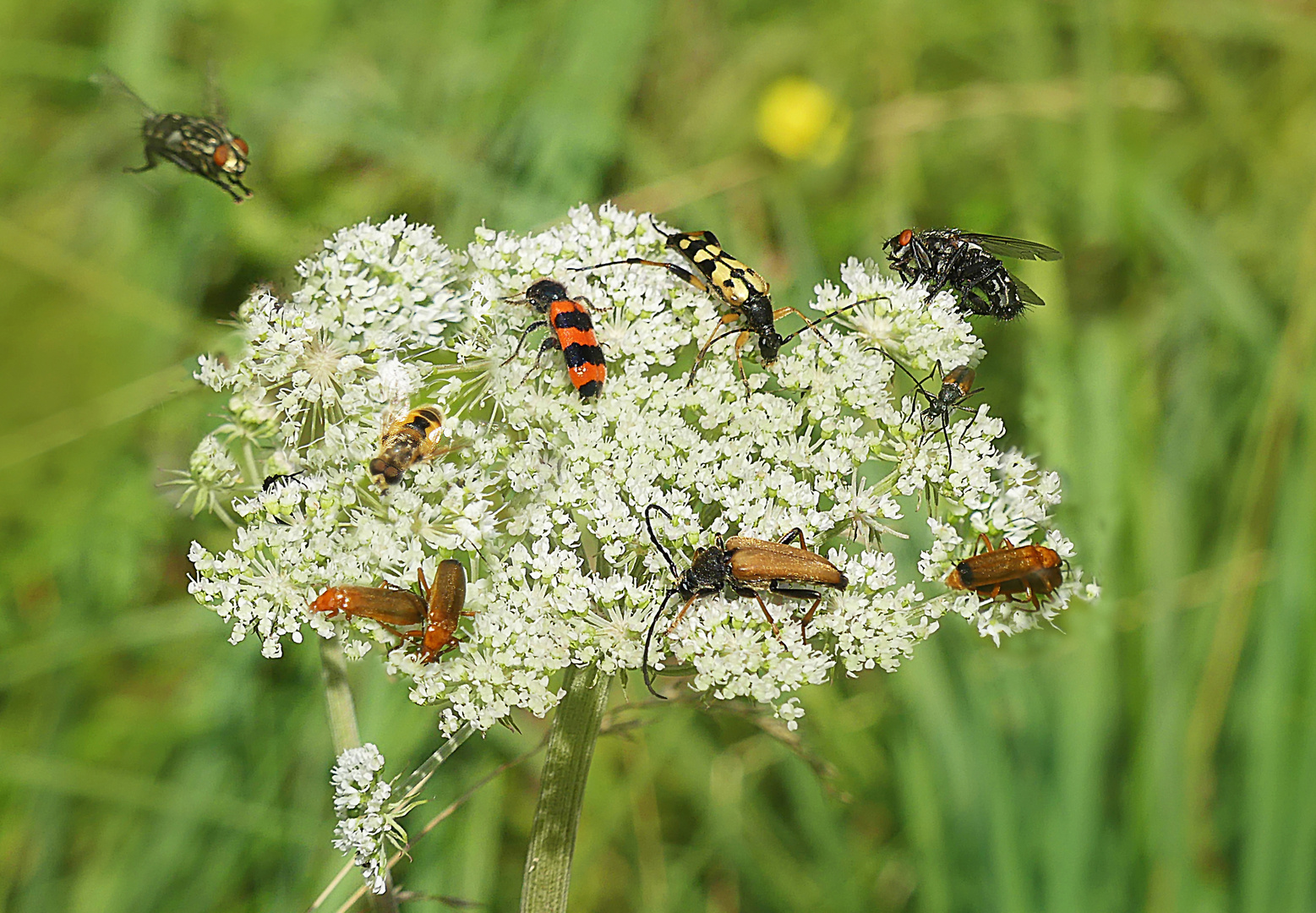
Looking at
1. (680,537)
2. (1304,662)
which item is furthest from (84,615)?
(1304,662)

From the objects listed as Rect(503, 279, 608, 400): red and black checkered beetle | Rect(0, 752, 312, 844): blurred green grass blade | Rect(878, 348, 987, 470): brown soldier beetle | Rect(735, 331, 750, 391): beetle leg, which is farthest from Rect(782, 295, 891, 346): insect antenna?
Rect(0, 752, 312, 844): blurred green grass blade

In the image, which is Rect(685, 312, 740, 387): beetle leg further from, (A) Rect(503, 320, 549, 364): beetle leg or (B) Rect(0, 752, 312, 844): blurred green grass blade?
(B) Rect(0, 752, 312, 844): blurred green grass blade

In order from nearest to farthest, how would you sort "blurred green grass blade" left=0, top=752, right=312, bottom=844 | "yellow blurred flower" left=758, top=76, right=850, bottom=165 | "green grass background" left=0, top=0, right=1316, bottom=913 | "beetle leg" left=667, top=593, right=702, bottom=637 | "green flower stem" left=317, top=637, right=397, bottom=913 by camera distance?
"beetle leg" left=667, top=593, right=702, bottom=637 < "green flower stem" left=317, top=637, right=397, bottom=913 < "blurred green grass blade" left=0, top=752, right=312, bottom=844 < "green grass background" left=0, top=0, right=1316, bottom=913 < "yellow blurred flower" left=758, top=76, right=850, bottom=165

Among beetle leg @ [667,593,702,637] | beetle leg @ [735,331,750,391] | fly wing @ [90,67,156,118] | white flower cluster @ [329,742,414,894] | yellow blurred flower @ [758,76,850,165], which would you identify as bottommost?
white flower cluster @ [329,742,414,894]

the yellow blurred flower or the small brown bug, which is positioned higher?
the yellow blurred flower

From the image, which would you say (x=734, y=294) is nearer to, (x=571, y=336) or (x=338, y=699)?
(x=571, y=336)

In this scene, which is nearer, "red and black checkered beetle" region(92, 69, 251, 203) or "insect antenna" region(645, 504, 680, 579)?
"insect antenna" region(645, 504, 680, 579)
